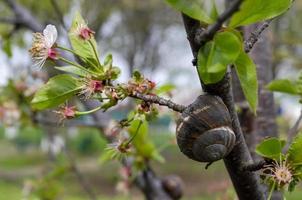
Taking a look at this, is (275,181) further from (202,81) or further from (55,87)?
(55,87)

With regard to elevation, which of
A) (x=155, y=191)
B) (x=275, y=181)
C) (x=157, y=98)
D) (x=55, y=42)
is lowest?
(x=275, y=181)

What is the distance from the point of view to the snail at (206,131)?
0.60 meters

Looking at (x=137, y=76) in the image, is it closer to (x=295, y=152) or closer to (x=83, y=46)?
(x=83, y=46)

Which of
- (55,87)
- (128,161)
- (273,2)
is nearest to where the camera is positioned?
(273,2)

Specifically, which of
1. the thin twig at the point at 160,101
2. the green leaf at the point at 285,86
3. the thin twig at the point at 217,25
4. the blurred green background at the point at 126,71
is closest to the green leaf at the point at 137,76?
the thin twig at the point at 160,101

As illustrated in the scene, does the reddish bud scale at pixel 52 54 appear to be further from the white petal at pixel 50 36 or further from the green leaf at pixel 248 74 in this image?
the green leaf at pixel 248 74

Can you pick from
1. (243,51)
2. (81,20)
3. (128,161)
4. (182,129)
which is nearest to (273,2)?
(243,51)

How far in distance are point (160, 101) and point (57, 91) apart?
0.15 meters

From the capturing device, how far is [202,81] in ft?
1.96

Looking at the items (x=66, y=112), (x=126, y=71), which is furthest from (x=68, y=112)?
(x=126, y=71)

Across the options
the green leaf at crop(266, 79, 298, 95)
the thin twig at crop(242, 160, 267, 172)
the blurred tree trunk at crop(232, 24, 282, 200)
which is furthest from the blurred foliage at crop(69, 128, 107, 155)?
the thin twig at crop(242, 160, 267, 172)

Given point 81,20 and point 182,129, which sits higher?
point 81,20

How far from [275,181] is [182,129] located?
0.14 metres

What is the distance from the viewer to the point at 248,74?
1.98ft
